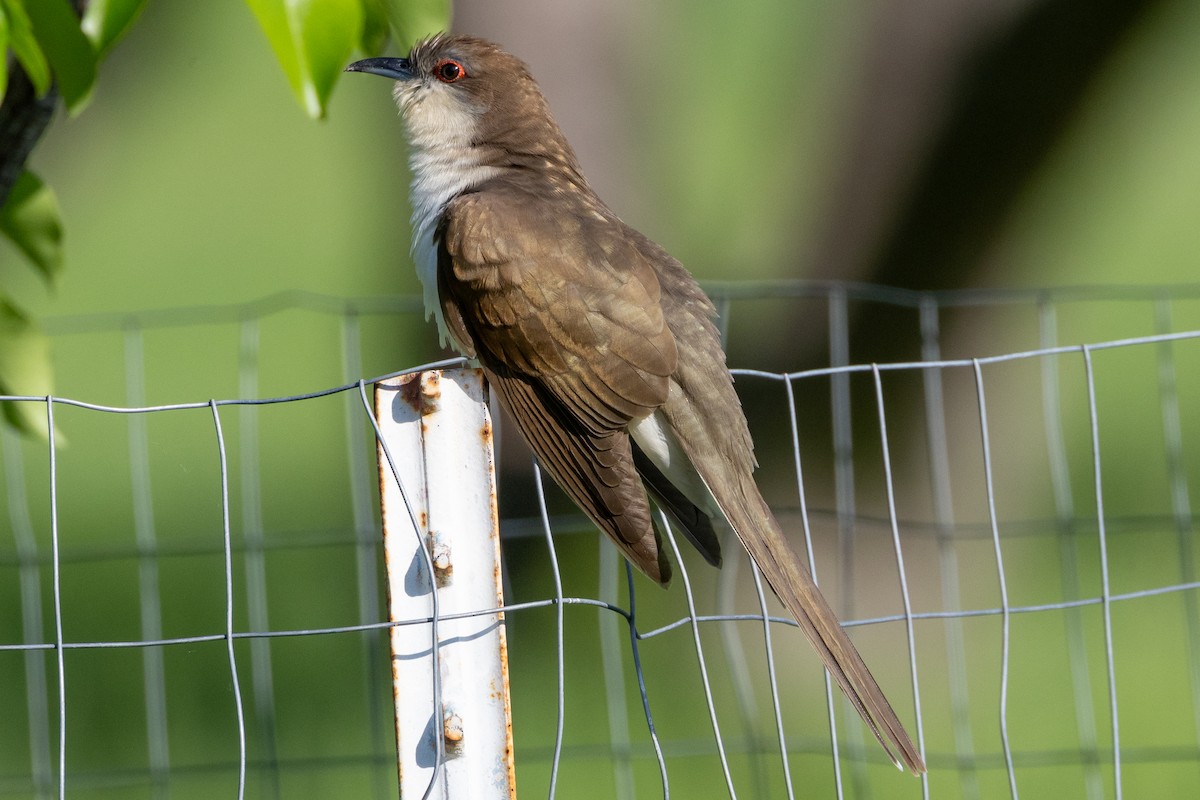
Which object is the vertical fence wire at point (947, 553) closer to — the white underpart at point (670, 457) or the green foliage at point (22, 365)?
the white underpart at point (670, 457)

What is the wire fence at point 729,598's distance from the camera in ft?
14.7

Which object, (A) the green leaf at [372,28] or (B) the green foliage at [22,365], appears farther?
(B) the green foliage at [22,365]

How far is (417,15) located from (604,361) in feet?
2.81

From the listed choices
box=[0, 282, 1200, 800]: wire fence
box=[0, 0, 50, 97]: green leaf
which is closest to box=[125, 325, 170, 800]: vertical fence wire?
box=[0, 282, 1200, 800]: wire fence

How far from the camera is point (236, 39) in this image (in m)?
13.0

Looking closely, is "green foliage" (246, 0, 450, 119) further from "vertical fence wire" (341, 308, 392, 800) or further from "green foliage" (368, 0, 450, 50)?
"vertical fence wire" (341, 308, 392, 800)

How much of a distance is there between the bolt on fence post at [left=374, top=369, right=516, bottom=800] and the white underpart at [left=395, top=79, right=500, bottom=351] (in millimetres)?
1109

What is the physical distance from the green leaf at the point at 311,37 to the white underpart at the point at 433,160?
3.50 ft

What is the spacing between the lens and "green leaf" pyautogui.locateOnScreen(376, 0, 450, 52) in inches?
100.0

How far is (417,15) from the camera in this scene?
2547 millimetres

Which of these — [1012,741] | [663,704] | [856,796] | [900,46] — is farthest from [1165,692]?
[900,46]

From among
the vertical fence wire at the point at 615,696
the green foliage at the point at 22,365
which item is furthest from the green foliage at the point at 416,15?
the vertical fence wire at the point at 615,696

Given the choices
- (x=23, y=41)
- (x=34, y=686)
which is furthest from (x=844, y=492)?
(x=34, y=686)

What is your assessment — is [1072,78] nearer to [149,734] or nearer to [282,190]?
[149,734]
